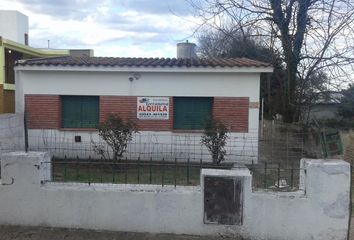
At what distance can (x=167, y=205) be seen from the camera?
5941 millimetres

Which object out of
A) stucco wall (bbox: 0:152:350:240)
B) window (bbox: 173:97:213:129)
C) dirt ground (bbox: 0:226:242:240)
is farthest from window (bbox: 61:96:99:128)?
dirt ground (bbox: 0:226:242:240)

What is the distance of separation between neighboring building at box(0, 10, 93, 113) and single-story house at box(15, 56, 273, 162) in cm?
534

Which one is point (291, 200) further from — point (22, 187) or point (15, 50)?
point (15, 50)

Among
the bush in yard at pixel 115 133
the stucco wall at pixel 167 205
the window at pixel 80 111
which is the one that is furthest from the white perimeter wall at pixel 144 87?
the stucco wall at pixel 167 205

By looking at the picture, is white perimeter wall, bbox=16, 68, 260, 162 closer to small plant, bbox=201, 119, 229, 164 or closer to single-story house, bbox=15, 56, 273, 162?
single-story house, bbox=15, 56, 273, 162

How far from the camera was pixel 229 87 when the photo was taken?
15641mm

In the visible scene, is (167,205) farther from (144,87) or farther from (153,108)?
(144,87)

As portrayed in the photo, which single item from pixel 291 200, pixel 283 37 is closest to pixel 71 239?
pixel 291 200

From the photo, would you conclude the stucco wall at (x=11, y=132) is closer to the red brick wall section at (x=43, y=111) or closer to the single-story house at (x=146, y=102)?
the red brick wall section at (x=43, y=111)

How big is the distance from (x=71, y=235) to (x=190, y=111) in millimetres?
10382

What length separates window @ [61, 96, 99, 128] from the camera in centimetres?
1625

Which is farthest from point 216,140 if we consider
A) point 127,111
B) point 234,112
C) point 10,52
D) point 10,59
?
point 10,59

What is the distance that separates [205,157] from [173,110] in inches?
77.2

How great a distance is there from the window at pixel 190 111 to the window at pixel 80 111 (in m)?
2.77
